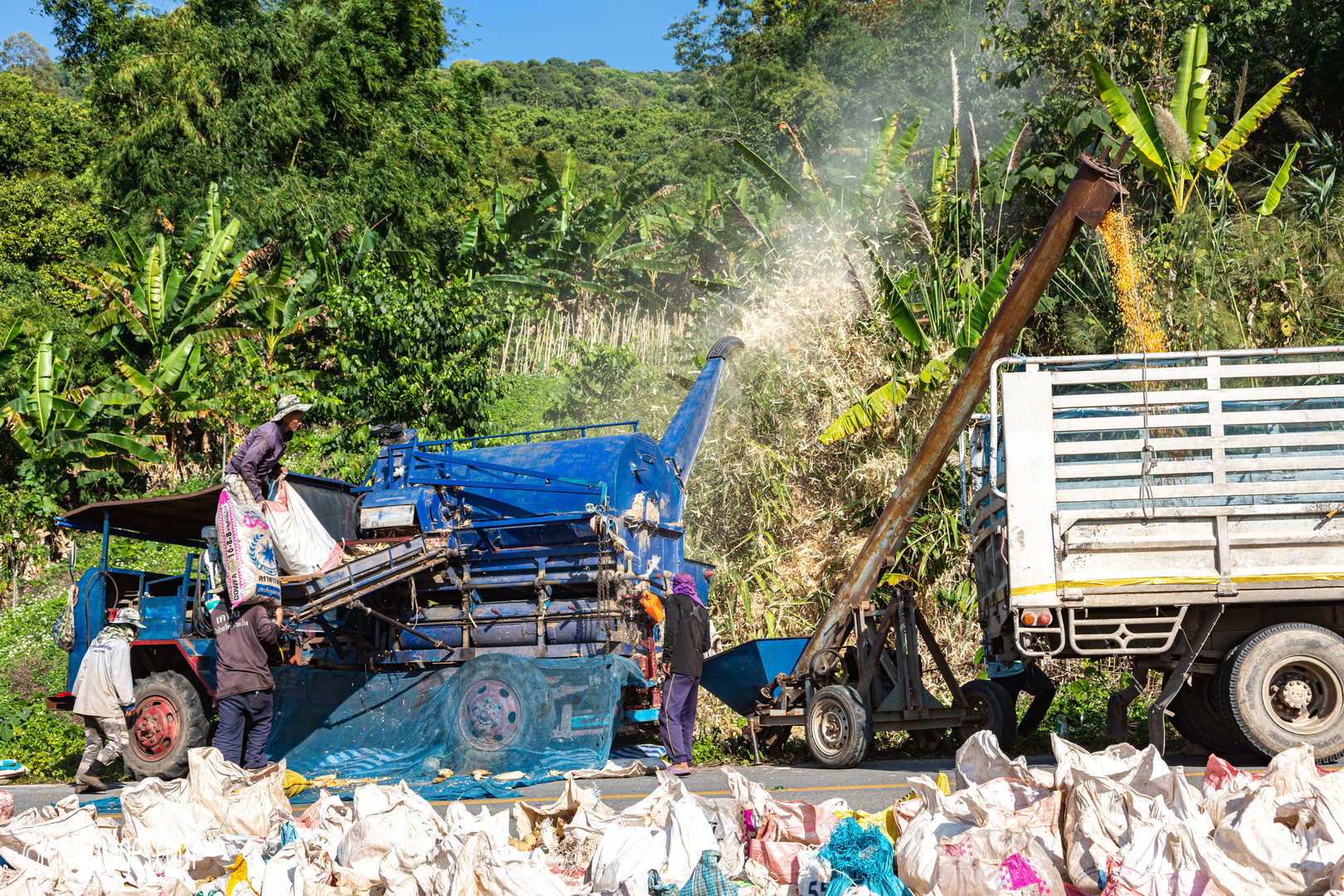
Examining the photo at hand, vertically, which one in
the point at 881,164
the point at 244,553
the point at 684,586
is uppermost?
the point at 881,164

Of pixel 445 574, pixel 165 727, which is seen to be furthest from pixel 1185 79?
pixel 165 727

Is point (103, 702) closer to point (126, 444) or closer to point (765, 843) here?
point (765, 843)

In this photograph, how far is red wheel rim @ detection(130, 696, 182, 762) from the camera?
10.3 metres

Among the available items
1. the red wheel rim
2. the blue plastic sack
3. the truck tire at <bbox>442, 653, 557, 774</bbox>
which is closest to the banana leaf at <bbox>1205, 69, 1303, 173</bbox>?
the truck tire at <bbox>442, 653, 557, 774</bbox>

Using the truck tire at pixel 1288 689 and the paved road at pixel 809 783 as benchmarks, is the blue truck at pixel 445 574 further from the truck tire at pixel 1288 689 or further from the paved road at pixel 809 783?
the truck tire at pixel 1288 689

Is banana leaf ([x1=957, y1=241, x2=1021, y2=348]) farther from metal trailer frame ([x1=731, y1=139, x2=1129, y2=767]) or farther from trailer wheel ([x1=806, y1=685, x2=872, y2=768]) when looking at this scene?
trailer wheel ([x1=806, y1=685, x2=872, y2=768])

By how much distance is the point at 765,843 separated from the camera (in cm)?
431

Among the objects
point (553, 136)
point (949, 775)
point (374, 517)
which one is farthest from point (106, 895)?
point (553, 136)

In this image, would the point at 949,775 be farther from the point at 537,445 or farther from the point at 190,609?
the point at 190,609

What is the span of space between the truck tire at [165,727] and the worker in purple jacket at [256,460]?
3.20 m

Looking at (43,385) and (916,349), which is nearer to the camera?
(916,349)

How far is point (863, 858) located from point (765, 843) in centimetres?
67

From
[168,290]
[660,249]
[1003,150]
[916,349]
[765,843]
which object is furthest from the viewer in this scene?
[660,249]

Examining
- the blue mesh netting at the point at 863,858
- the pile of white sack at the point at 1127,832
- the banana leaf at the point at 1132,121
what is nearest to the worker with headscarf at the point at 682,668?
the pile of white sack at the point at 1127,832
